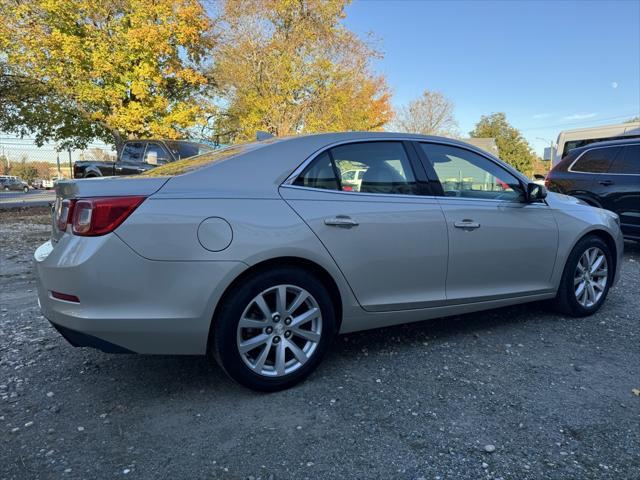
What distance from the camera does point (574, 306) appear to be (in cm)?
406

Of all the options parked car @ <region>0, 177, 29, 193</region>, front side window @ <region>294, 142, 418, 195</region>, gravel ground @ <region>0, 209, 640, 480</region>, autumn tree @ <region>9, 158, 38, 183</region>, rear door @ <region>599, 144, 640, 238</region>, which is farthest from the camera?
autumn tree @ <region>9, 158, 38, 183</region>

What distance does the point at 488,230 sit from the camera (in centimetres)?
344

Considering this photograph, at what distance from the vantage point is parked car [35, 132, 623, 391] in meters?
2.36

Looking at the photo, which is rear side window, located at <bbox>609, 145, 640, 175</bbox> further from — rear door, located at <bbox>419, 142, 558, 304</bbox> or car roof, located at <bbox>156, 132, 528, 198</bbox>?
car roof, located at <bbox>156, 132, 528, 198</bbox>

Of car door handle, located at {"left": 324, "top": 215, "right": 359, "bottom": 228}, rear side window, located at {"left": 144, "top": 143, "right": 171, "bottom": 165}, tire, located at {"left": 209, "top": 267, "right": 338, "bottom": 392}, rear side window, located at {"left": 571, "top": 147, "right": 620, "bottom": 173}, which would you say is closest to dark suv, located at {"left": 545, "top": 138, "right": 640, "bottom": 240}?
rear side window, located at {"left": 571, "top": 147, "right": 620, "bottom": 173}

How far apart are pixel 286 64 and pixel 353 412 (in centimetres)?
1498

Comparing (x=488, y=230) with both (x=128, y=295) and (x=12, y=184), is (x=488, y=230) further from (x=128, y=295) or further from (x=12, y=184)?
(x=12, y=184)

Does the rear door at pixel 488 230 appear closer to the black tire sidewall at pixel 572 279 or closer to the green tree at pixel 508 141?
the black tire sidewall at pixel 572 279

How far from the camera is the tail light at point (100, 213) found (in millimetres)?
2326

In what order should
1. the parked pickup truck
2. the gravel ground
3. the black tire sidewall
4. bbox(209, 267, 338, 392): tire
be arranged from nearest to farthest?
the gravel ground → bbox(209, 267, 338, 392): tire → the black tire sidewall → the parked pickup truck

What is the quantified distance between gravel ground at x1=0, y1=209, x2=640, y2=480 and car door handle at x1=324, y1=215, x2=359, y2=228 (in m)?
0.96

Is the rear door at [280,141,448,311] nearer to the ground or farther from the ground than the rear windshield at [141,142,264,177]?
nearer to the ground

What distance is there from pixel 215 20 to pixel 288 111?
3843 millimetres

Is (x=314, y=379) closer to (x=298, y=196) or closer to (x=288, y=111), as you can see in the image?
(x=298, y=196)
